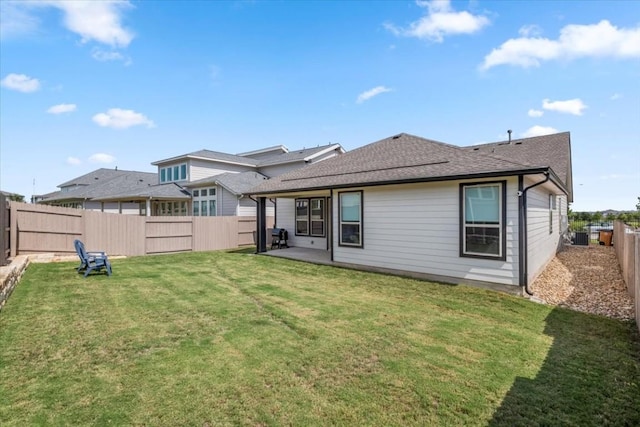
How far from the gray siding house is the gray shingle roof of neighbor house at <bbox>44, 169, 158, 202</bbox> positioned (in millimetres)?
19451

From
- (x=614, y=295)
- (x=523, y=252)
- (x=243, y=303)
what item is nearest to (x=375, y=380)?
(x=243, y=303)

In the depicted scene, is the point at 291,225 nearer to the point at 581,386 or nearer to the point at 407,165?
the point at 407,165

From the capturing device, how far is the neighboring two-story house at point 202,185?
2055cm

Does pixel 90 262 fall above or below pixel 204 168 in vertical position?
below

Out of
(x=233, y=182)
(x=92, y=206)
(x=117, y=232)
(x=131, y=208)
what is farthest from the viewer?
(x=92, y=206)

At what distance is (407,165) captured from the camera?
973 centimetres

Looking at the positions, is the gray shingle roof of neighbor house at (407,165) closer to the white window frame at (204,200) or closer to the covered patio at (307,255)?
the covered patio at (307,255)

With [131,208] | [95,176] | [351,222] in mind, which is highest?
[95,176]

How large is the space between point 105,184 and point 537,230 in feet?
107

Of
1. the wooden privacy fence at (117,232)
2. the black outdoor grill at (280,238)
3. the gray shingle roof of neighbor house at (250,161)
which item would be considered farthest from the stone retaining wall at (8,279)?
the gray shingle roof of neighbor house at (250,161)

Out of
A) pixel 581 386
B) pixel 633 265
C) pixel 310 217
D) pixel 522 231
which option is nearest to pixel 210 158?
pixel 310 217

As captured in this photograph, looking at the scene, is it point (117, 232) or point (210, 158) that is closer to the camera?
point (117, 232)

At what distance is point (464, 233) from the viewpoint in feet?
25.7

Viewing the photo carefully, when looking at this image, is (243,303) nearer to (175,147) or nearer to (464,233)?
(464,233)
